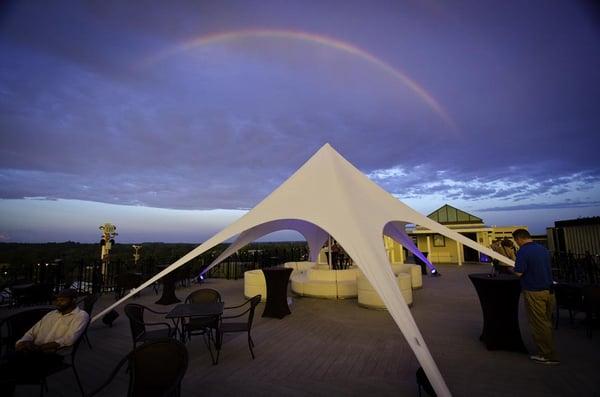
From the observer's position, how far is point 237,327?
3.83 m

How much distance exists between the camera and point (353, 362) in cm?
346

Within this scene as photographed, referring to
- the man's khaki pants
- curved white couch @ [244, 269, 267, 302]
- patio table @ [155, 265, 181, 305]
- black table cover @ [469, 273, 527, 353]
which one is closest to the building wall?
black table cover @ [469, 273, 527, 353]

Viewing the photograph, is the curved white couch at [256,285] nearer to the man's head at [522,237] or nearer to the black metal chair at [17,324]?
the black metal chair at [17,324]

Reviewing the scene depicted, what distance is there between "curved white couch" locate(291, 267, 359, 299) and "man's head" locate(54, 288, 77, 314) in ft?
17.6

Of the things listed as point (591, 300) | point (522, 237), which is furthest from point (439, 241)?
point (522, 237)

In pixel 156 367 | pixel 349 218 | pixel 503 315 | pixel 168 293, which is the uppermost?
pixel 349 218

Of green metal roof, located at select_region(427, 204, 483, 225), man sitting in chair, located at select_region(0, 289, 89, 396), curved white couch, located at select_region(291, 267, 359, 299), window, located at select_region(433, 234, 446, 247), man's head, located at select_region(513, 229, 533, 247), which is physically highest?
green metal roof, located at select_region(427, 204, 483, 225)

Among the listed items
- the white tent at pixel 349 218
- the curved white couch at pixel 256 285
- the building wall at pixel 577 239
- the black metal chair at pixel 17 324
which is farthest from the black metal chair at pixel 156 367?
the building wall at pixel 577 239

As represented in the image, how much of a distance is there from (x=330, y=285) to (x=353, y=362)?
3.89 metres

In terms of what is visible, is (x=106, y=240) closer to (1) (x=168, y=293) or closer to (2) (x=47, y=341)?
(1) (x=168, y=293)

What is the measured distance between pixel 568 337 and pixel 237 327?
477cm

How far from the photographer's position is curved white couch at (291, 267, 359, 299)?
729cm

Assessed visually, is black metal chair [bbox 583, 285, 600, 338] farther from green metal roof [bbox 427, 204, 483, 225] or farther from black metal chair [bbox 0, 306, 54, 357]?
green metal roof [bbox 427, 204, 483, 225]

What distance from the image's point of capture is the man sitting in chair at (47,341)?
2547mm
